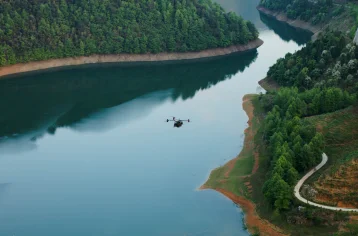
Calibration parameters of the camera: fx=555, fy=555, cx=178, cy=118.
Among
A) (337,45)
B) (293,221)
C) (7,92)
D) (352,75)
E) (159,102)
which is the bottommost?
(293,221)

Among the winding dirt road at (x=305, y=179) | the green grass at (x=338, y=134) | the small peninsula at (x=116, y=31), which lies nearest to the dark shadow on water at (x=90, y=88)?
the small peninsula at (x=116, y=31)

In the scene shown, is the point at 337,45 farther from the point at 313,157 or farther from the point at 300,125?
the point at 313,157

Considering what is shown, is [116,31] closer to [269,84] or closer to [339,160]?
[269,84]

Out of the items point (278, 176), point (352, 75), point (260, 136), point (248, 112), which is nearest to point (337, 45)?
point (352, 75)

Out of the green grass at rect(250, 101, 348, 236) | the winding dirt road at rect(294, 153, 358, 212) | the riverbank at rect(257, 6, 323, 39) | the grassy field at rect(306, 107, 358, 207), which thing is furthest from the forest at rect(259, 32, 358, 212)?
the riverbank at rect(257, 6, 323, 39)

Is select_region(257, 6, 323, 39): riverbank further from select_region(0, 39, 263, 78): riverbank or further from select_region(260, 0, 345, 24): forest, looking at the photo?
select_region(0, 39, 263, 78): riverbank

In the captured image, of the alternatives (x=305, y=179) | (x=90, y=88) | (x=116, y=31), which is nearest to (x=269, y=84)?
(x=90, y=88)
